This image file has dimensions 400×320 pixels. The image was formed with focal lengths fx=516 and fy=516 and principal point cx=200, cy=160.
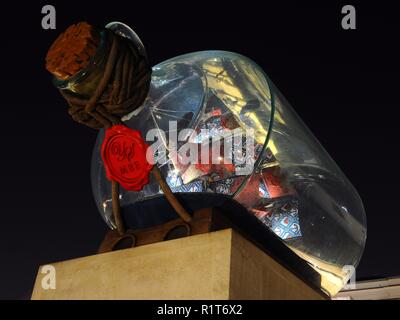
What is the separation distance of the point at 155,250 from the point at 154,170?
125mm

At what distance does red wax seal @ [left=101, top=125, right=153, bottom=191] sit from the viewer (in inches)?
32.2

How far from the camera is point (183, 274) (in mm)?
743

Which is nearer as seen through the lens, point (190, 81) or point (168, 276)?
point (168, 276)

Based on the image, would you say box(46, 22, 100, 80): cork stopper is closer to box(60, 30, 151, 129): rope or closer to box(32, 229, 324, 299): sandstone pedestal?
box(60, 30, 151, 129): rope

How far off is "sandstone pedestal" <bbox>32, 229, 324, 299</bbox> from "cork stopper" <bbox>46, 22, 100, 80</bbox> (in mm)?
298

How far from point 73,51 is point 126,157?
183 mm

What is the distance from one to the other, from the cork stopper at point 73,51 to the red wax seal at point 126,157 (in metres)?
0.12

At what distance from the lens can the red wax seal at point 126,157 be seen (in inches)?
32.2

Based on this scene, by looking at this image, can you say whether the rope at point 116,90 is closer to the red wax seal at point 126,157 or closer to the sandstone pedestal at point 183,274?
the red wax seal at point 126,157

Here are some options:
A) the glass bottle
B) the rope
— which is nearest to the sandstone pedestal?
the glass bottle

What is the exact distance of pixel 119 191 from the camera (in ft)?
2.96

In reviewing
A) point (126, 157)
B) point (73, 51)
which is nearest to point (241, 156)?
point (126, 157)

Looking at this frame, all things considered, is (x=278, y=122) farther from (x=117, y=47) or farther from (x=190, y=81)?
(x=117, y=47)

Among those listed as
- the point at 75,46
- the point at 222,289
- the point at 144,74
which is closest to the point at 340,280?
the point at 222,289
